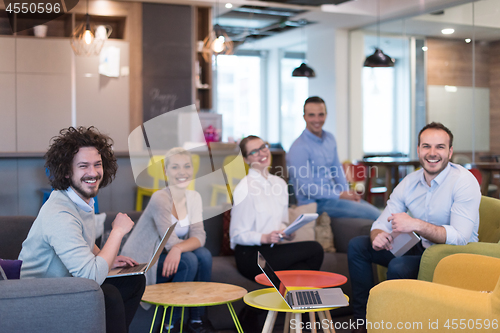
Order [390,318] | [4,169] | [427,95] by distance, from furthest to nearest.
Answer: [427,95]
[4,169]
[390,318]

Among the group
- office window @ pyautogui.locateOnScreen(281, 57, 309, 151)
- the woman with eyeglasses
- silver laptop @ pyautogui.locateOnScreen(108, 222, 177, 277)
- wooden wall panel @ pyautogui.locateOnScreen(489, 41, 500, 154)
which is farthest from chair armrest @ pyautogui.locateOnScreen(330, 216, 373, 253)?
office window @ pyautogui.locateOnScreen(281, 57, 309, 151)

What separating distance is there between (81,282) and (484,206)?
6.72 feet

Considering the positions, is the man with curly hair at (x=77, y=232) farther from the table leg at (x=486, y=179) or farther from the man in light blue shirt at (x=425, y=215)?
the table leg at (x=486, y=179)

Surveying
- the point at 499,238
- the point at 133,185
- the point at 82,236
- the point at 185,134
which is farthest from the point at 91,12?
the point at 499,238

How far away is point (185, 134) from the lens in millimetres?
6109

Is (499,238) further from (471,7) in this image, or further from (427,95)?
(427,95)

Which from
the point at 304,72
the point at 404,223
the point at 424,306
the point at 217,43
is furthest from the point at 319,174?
the point at 304,72

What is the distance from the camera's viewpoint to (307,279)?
2.44m

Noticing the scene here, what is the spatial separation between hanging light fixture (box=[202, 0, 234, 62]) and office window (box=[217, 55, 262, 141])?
133 inches

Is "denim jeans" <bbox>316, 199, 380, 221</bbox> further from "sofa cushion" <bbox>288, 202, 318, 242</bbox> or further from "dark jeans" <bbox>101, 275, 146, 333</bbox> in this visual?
"dark jeans" <bbox>101, 275, 146, 333</bbox>

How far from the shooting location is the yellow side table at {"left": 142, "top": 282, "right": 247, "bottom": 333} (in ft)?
6.92

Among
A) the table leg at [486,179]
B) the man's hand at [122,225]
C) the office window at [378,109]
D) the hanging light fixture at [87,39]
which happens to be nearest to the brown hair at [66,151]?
the man's hand at [122,225]

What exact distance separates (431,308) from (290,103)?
8.72 m

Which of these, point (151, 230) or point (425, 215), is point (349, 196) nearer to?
point (425, 215)
